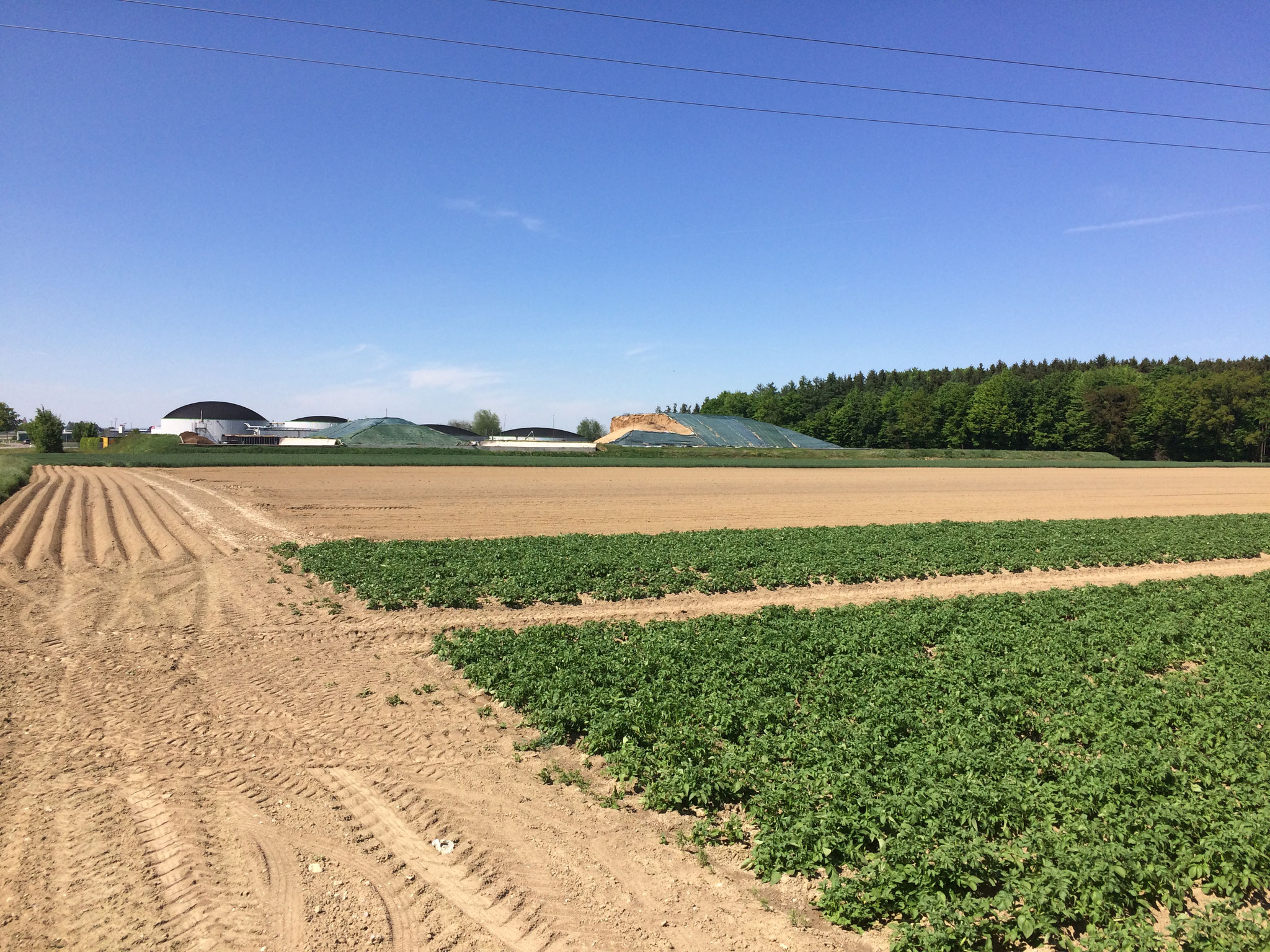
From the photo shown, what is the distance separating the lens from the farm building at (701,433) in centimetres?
12025

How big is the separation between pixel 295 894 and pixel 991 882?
5788 mm

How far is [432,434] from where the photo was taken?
397ft

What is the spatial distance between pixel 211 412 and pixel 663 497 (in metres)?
142

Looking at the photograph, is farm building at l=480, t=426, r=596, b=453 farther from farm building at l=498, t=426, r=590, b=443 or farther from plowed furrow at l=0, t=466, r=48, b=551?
plowed furrow at l=0, t=466, r=48, b=551

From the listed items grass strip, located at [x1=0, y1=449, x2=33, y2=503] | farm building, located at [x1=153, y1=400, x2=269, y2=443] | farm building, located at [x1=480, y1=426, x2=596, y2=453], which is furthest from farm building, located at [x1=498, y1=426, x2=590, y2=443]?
grass strip, located at [x1=0, y1=449, x2=33, y2=503]

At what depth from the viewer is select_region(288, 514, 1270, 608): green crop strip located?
58.3ft

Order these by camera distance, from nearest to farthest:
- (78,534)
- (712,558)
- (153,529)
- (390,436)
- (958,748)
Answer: (958,748) < (712,558) < (78,534) < (153,529) < (390,436)

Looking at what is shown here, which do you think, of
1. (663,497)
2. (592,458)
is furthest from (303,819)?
(592,458)

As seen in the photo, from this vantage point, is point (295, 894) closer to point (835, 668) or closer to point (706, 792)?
point (706, 792)

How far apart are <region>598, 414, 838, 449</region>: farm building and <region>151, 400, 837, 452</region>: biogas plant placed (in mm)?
120

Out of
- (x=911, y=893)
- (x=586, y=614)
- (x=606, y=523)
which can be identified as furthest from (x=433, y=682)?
(x=606, y=523)

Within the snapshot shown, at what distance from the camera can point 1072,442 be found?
130m

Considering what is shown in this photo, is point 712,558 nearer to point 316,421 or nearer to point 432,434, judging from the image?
point 432,434

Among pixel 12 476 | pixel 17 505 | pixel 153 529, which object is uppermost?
pixel 12 476
